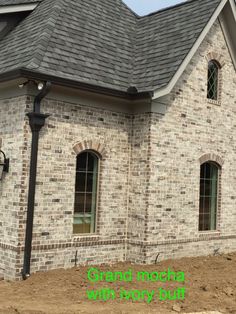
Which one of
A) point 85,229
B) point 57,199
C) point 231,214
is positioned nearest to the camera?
point 57,199

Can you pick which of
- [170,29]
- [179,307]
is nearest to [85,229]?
[179,307]

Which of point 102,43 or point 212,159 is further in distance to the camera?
point 212,159

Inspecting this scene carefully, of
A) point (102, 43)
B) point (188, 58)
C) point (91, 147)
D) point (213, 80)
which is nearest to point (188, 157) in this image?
point (188, 58)

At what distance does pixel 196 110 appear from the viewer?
11828 millimetres

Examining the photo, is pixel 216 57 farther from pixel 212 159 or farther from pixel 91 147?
pixel 91 147

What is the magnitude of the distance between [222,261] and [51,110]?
19.0ft

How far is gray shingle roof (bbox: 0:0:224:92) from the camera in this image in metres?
10.0

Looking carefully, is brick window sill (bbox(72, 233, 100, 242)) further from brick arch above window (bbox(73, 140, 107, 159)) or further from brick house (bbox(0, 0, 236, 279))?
brick arch above window (bbox(73, 140, 107, 159))

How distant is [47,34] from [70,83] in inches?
64.3

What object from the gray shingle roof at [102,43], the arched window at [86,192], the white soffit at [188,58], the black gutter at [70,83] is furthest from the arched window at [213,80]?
the arched window at [86,192]

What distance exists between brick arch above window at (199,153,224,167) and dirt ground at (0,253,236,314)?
2.91 metres

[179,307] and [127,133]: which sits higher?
[127,133]

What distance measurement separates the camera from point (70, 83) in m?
9.47

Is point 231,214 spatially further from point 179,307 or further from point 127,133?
point 179,307
